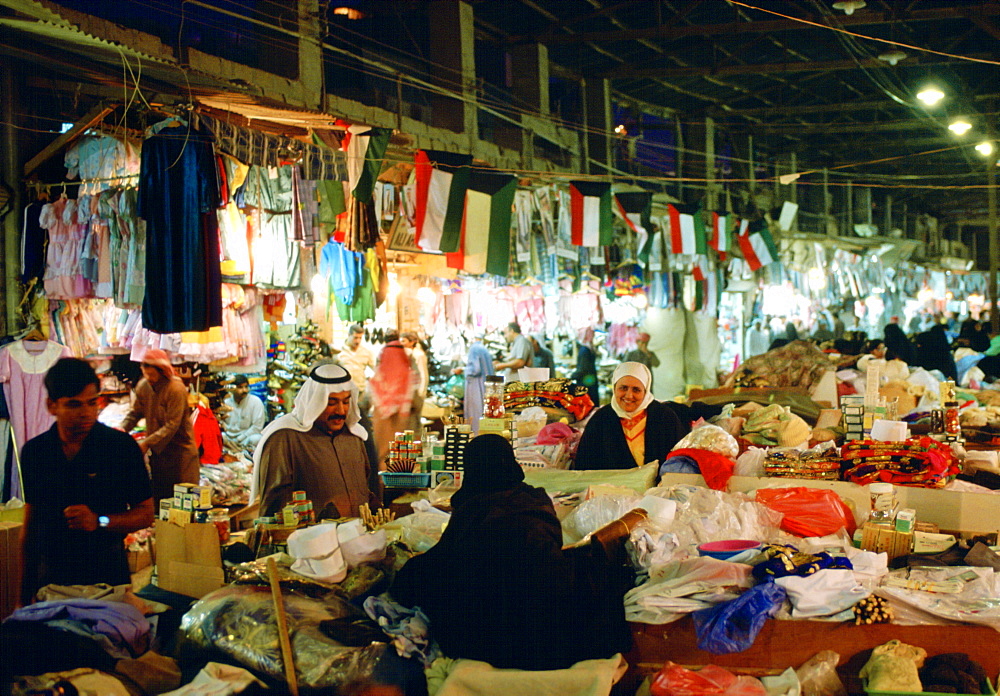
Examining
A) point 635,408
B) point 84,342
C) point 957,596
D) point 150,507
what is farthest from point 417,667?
point 84,342

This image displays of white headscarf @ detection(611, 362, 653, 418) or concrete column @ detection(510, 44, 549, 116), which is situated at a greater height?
concrete column @ detection(510, 44, 549, 116)

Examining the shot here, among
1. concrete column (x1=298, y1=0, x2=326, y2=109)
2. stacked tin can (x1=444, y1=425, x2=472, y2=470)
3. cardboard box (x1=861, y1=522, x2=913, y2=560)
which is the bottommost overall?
cardboard box (x1=861, y1=522, x2=913, y2=560)

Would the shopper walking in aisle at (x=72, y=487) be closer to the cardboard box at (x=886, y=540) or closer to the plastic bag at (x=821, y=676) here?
the plastic bag at (x=821, y=676)

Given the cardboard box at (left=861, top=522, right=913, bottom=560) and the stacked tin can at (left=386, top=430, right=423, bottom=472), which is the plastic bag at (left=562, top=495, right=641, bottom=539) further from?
the stacked tin can at (left=386, top=430, right=423, bottom=472)

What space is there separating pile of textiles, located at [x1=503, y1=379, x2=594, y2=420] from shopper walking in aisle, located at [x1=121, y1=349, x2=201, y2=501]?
284 cm

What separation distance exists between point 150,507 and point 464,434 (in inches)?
100.0

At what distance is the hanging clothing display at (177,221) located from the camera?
629 centimetres

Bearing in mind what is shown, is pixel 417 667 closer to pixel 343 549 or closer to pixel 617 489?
pixel 343 549

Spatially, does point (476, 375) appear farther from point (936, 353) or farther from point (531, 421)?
point (936, 353)

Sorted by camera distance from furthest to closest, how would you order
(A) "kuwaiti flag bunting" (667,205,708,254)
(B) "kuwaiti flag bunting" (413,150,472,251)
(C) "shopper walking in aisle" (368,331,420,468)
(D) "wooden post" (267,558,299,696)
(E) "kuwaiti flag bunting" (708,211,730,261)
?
(E) "kuwaiti flag bunting" (708,211,730,261)
(A) "kuwaiti flag bunting" (667,205,708,254)
(C) "shopper walking in aisle" (368,331,420,468)
(B) "kuwaiti flag bunting" (413,150,472,251)
(D) "wooden post" (267,558,299,696)

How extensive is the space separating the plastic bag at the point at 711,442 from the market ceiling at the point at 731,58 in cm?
403

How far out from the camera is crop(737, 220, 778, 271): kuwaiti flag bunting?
15.6 meters

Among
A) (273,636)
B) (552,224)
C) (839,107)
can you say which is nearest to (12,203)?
(273,636)

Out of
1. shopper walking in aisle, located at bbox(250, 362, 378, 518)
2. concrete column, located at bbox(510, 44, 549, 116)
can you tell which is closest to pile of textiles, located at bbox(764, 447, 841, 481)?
shopper walking in aisle, located at bbox(250, 362, 378, 518)
